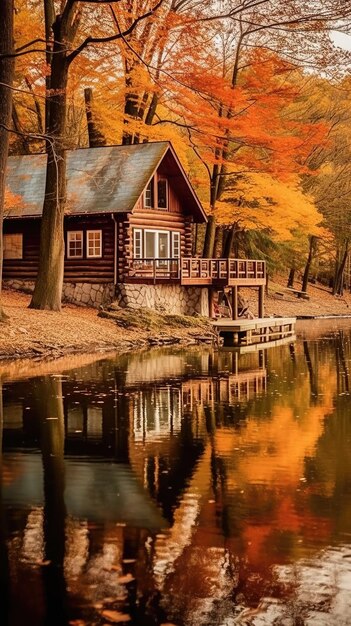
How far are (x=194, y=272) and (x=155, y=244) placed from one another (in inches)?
124

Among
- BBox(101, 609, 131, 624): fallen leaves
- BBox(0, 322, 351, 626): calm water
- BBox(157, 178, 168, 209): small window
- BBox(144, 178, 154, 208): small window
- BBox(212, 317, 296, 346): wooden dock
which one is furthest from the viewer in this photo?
BBox(157, 178, 168, 209): small window

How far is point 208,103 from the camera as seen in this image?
37938 millimetres

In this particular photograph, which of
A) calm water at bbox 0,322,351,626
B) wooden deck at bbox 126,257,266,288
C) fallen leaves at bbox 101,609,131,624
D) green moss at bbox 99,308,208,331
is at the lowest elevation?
fallen leaves at bbox 101,609,131,624

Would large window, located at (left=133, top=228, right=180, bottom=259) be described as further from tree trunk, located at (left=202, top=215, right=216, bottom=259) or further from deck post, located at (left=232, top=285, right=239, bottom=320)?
deck post, located at (left=232, top=285, right=239, bottom=320)

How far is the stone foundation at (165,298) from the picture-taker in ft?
117

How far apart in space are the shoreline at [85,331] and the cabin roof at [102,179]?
405 centimetres

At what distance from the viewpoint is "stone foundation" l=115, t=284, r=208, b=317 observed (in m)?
35.7

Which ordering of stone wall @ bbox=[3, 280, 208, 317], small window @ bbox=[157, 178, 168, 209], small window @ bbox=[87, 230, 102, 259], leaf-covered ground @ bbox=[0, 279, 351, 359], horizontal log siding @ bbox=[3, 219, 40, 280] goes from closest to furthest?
leaf-covered ground @ bbox=[0, 279, 351, 359], stone wall @ bbox=[3, 280, 208, 317], small window @ bbox=[87, 230, 102, 259], horizontal log siding @ bbox=[3, 219, 40, 280], small window @ bbox=[157, 178, 168, 209]

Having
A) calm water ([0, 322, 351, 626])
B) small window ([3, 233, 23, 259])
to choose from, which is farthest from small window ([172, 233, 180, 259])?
calm water ([0, 322, 351, 626])

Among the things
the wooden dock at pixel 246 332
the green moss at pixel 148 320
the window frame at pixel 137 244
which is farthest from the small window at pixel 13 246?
the wooden dock at pixel 246 332

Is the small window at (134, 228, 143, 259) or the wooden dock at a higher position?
the small window at (134, 228, 143, 259)

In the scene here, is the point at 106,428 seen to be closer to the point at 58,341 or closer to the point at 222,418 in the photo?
the point at 222,418

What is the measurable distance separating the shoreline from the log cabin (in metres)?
1.89

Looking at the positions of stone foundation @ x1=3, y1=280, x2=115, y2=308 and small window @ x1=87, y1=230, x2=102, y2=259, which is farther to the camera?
small window @ x1=87, y1=230, x2=102, y2=259
